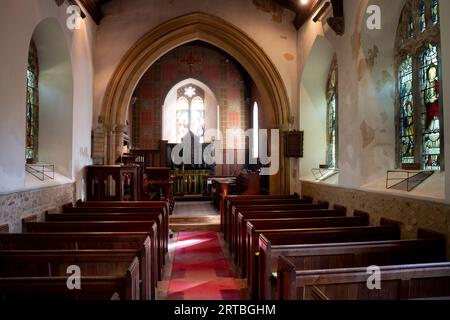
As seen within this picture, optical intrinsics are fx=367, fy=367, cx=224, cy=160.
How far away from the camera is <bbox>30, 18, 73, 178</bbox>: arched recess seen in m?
6.45

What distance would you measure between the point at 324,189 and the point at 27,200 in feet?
15.7

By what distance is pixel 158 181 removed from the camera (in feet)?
28.3

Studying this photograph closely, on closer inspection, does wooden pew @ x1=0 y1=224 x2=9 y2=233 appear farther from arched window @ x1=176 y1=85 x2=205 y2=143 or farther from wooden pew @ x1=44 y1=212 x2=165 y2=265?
arched window @ x1=176 y1=85 x2=205 y2=143

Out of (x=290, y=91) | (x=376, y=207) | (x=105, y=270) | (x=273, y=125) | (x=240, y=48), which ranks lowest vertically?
(x=105, y=270)

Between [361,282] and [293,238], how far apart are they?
1.41 metres

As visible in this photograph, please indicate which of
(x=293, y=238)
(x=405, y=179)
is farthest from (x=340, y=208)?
(x=293, y=238)

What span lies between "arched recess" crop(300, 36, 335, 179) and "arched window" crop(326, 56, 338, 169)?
90 millimetres

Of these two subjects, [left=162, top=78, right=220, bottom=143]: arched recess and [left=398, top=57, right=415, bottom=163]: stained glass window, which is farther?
[left=162, top=78, right=220, bottom=143]: arched recess

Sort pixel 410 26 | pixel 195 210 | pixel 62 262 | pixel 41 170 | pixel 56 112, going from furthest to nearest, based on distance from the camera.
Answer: pixel 195 210, pixel 56 112, pixel 41 170, pixel 410 26, pixel 62 262

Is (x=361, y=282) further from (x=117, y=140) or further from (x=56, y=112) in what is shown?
(x=117, y=140)

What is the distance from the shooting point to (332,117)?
7.80 m

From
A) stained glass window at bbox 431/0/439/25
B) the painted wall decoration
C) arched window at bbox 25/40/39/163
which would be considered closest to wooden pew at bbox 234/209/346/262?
stained glass window at bbox 431/0/439/25
